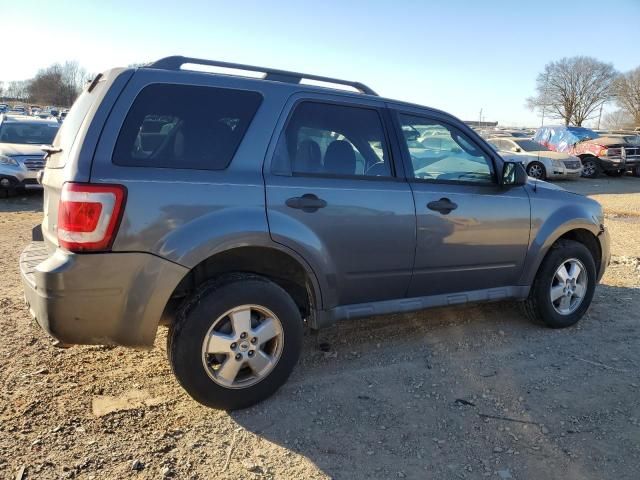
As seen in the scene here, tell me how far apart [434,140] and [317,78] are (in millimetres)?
1022

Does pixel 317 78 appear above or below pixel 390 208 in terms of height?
above

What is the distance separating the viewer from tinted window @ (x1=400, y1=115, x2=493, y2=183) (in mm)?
3828

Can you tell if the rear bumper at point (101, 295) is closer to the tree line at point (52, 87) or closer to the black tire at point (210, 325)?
the black tire at point (210, 325)

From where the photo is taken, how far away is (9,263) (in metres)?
6.10

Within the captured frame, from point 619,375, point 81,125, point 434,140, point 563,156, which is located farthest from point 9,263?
point 563,156

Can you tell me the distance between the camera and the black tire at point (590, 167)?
21.1 metres

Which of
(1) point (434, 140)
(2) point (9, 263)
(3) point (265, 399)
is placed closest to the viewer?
(3) point (265, 399)

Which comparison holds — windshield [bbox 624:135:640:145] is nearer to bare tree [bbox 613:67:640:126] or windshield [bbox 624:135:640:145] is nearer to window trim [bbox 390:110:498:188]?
window trim [bbox 390:110:498:188]

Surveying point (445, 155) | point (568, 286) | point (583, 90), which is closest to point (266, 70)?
point (445, 155)

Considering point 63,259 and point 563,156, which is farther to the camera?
point 563,156

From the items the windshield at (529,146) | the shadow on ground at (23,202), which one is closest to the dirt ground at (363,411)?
the shadow on ground at (23,202)

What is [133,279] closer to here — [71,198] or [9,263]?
A: [71,198]

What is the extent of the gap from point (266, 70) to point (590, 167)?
2095cm

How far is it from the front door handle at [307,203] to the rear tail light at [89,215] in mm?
969
